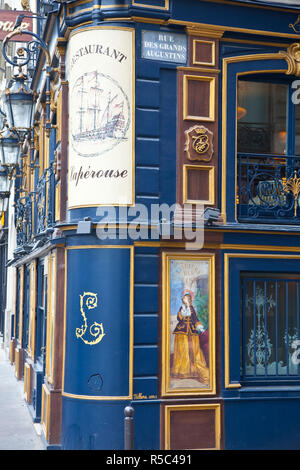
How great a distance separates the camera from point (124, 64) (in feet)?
31.1

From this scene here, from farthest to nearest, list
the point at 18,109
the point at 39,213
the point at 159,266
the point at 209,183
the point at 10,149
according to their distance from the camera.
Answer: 1. the point at 10,149
2. the point at 39,213
3. the point at 18,109
4. the point at 209,183
5. the point at 159,266

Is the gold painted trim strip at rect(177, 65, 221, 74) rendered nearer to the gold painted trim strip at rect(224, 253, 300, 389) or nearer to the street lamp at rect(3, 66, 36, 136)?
the gold painted trim strip at rect(224, 253, 300, 389)

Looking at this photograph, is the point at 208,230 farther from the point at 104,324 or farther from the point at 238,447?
the point at 238,447

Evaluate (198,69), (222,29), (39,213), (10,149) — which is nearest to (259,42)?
(222,29)

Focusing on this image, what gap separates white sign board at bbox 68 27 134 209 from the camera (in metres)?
9.39

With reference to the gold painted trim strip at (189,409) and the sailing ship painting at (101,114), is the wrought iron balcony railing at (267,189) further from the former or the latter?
the gold painted trim strip at (189,409)

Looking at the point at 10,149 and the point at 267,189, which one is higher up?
the point at 10,149

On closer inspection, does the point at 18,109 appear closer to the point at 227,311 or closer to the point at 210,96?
the point at 210,96

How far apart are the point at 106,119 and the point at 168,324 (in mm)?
3053

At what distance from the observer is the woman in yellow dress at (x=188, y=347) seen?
31.0 ft

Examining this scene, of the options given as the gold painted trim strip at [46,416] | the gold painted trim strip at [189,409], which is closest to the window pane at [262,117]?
the gold painted trim strip at [189,409]

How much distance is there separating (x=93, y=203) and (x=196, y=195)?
60.4 inches

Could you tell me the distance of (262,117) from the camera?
417 inches

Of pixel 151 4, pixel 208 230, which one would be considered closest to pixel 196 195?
pixel 208 230
